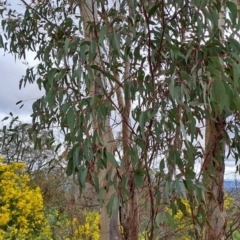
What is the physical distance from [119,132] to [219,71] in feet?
3.01

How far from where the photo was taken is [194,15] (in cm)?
158

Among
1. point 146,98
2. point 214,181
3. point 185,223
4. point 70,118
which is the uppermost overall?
point 146,98

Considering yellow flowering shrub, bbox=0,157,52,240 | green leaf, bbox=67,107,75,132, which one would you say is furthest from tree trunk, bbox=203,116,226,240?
yellow flowering shrub, bbox=0,157,52,240

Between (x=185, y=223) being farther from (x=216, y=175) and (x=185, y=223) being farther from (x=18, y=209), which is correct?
(x=18, y=209)

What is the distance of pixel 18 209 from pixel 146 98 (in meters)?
1.53

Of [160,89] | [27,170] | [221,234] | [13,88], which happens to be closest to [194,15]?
[160,89]

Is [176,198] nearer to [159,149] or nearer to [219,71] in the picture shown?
[159,149]

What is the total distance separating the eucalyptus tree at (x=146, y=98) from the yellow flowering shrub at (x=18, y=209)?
75 cm

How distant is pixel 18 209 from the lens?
266cm

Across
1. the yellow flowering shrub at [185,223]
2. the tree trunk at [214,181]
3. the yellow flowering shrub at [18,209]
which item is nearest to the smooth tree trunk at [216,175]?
the tree trunk at [214,181]

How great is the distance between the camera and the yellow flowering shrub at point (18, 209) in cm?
254

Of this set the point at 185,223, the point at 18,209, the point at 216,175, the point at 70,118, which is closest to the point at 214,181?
the point at 216,175

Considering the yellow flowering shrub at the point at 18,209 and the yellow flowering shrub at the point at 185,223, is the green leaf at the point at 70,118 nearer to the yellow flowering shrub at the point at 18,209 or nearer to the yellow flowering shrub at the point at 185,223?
the yellow flowering shrub at the point at 185,223

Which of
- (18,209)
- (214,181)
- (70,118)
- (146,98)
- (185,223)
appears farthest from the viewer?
(18,209)
